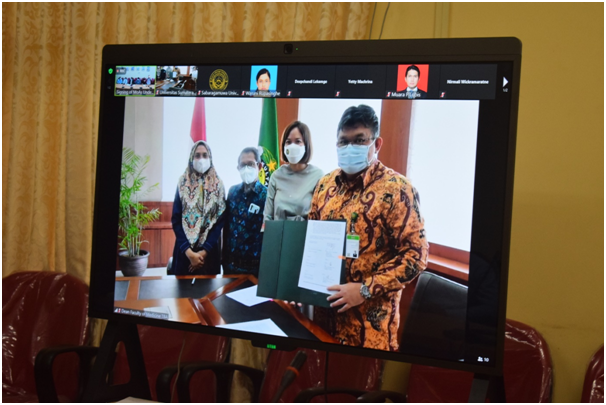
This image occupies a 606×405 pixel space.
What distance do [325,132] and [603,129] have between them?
3.70 feet

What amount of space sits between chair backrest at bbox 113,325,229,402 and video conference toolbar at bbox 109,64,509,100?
1.13 metres

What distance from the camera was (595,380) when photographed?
1.57 metres

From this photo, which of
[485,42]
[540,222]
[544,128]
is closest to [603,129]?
[544,128]

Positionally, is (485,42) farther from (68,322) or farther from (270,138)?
(68,322)

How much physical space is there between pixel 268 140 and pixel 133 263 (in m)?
0.54

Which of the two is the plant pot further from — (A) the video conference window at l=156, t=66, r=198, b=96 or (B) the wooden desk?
(A) the video conference window at l=156, t=66, r=198, b=96

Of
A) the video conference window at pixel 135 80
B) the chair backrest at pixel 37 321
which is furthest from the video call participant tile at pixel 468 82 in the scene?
the chair backrest at pixel 37 321

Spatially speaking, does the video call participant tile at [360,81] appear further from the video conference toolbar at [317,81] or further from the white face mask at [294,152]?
the white face mask at [294,152]

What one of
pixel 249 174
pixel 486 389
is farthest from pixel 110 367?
pixel 486 389

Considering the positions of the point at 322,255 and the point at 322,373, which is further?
the point at 322,373

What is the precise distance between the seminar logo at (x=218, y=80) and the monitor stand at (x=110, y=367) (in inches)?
29.3

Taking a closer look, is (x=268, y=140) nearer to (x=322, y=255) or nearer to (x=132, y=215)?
(x=322, y=255)

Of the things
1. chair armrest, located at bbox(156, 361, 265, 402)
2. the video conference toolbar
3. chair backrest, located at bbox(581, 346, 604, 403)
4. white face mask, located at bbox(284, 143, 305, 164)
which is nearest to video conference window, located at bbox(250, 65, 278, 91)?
the video conference toolbar

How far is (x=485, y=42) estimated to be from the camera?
43.1 inches
